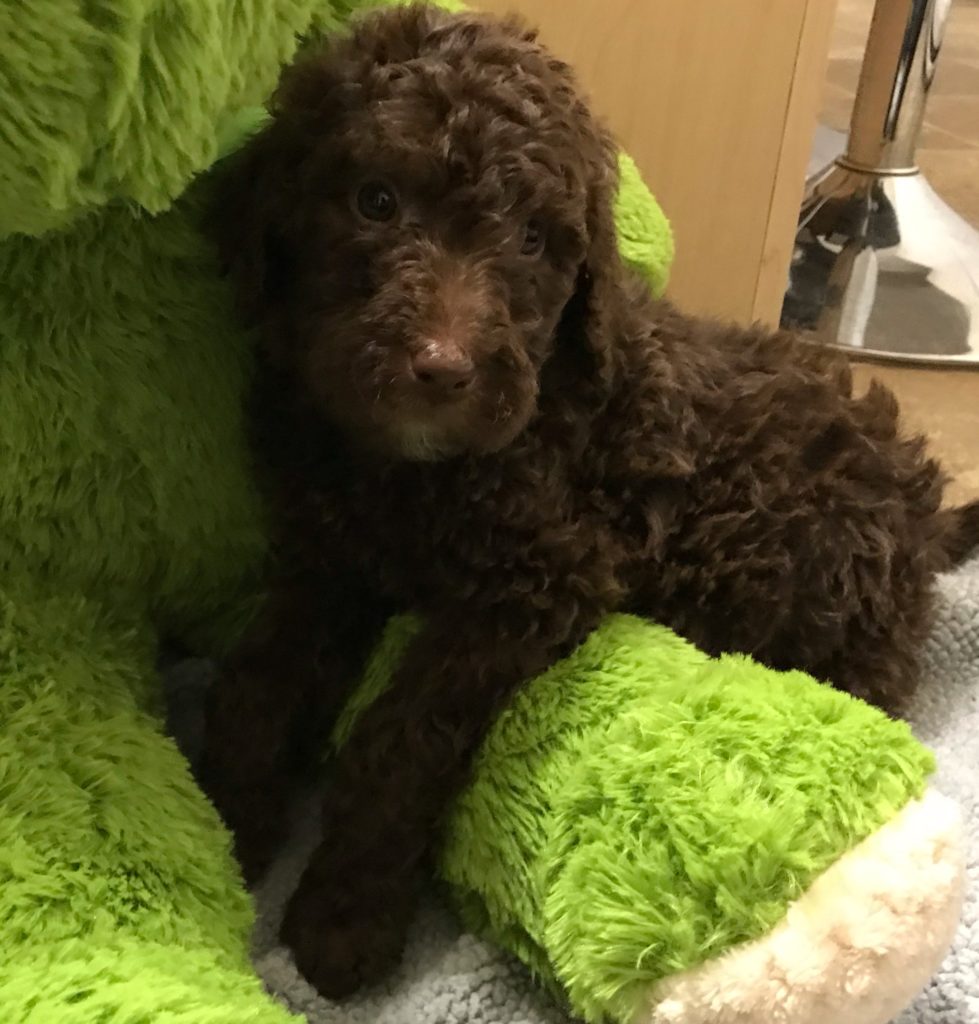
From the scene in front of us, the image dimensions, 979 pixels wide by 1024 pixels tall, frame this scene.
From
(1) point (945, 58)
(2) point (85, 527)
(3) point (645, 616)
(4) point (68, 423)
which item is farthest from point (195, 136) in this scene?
(1) point (945, 58)

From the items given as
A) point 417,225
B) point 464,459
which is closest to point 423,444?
point 464,459

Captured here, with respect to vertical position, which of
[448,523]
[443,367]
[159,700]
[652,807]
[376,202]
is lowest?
[159,700]

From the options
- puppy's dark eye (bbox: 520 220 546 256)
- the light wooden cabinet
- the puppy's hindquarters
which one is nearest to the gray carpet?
the puppy's hindquarters

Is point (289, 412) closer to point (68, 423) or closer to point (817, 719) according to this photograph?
point (68, 423)

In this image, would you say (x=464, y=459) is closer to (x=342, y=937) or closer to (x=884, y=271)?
(x=342, y=937)

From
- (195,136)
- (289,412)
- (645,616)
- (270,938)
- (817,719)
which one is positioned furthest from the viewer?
(645,616)

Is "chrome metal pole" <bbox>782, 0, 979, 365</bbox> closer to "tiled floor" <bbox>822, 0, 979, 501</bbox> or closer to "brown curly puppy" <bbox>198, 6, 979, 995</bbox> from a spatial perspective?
"tiled floor" <bbox>822, 0, 979, 501</bbox>

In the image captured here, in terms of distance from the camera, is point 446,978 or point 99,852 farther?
point 446,978
